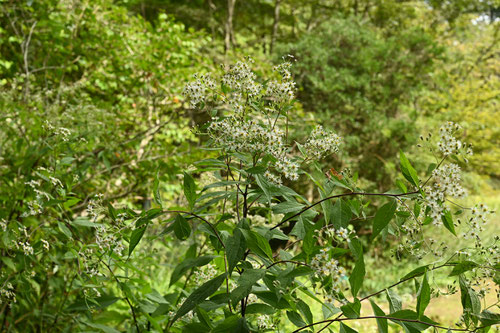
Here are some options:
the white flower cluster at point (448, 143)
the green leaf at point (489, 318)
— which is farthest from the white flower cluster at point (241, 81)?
the green leaf at point (489, 318)

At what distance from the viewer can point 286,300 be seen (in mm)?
984

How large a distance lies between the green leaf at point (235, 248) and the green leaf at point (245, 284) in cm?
3

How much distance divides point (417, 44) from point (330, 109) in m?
1.90

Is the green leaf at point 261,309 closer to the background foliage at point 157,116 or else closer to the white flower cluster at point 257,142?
the background foliage at point 157,116

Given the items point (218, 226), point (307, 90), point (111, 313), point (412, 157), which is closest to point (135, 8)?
point (307, 90)

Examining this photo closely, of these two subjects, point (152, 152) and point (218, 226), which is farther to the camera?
point (152, 152)

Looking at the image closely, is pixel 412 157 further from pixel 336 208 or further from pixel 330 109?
pixel 336 208

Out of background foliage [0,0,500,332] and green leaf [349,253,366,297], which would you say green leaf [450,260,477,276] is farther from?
background foliage [0,0,500,332]

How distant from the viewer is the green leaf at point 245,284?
89 cm

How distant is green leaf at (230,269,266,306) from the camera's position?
886 millimetres

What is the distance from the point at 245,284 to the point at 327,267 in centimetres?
17

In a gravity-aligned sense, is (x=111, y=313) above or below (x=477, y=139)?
above

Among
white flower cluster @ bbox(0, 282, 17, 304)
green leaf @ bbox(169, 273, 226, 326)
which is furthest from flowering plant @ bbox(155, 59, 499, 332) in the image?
white flower cluster @ bbox(0, 282, 17, 304)

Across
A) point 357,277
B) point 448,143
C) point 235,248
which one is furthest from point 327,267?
point 448,143
